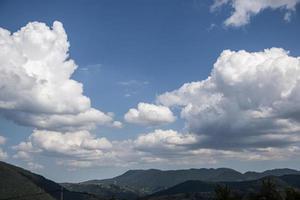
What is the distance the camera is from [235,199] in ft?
347

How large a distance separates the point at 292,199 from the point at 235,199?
1379cm

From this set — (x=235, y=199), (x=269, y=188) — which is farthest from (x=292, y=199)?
(x=235, y=199)

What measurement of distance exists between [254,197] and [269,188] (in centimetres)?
422

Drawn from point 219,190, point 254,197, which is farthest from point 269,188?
point 219,190

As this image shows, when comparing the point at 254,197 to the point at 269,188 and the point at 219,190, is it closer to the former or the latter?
the point at 269,188

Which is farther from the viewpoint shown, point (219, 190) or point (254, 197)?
point (254, 197)

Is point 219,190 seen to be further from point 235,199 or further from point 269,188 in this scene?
point 269,188

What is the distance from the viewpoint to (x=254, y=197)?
112 meters

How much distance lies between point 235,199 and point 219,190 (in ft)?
17.3

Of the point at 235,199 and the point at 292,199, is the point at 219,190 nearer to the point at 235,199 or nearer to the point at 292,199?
the point at 235,199

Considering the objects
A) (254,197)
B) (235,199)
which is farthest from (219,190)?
(254,197)

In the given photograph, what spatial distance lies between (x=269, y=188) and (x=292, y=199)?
605cm

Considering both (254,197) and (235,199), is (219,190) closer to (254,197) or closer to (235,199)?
(235,199)

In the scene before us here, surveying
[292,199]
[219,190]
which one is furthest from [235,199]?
[292,199]
